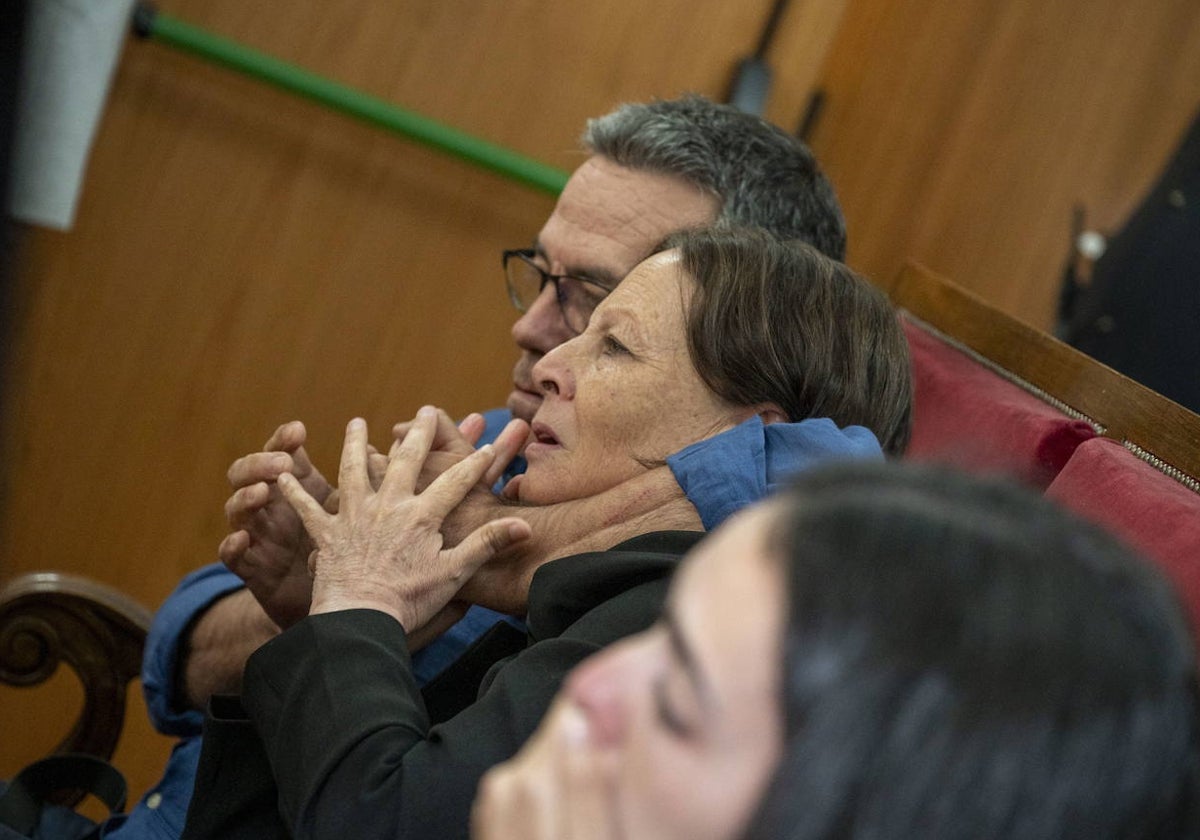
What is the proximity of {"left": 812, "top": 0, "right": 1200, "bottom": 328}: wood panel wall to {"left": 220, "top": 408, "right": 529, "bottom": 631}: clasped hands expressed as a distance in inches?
57.2

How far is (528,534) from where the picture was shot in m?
0.95

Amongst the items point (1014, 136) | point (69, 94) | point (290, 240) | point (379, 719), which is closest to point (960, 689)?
point (379, 719)

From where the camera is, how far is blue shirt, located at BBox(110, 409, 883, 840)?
0.88m

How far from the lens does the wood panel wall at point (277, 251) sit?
6.32ft

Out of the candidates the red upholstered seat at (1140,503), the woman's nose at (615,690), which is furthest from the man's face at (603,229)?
the woman's nose at (615,690)

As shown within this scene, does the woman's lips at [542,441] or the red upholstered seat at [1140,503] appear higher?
the red upholstered seat at [1140,503]

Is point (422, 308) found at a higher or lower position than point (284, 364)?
higher

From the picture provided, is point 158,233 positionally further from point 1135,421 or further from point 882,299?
point 1135,421

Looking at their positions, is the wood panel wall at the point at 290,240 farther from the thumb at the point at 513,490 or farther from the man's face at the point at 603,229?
the thumb at the point at 513,490

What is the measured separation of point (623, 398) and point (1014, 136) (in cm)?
175

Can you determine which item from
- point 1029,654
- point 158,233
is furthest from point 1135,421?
point 158,233

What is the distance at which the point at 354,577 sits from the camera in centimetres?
91

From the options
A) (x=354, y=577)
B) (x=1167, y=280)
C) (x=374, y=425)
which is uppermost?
(x=1167, y=280)

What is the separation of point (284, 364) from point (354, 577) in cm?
121
